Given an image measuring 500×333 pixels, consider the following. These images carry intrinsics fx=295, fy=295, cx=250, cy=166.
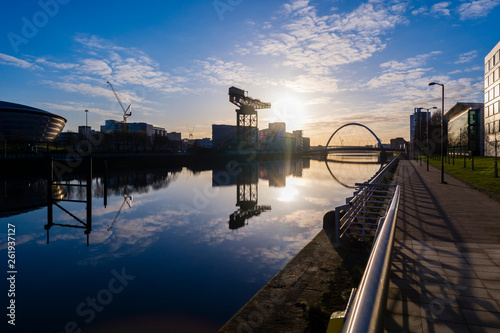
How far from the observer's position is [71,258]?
12914mm

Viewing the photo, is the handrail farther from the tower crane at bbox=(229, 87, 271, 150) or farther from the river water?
the tower crane at bbox=(229, 87, 271, 150)

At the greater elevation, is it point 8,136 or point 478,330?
point 8,136

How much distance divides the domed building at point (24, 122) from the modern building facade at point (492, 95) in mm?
131032

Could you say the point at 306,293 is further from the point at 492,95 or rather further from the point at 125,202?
the point at 492,95

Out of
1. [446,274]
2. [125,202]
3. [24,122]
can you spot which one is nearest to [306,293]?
[446,274]

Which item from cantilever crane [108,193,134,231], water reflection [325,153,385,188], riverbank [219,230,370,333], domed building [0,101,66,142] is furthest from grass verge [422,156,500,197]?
domed building [0,101,66,142]

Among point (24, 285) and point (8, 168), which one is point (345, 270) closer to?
point (24, 285)

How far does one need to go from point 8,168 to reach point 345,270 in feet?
198

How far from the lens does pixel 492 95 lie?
209ft

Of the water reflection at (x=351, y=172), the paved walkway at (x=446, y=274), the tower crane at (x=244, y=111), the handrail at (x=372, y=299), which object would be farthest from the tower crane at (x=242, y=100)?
the handrail at (x=372, y=299)

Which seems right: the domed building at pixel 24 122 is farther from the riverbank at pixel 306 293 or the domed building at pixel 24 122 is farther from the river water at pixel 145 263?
the riverbank at pixel 306 293

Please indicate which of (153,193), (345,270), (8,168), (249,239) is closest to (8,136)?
(8,168)

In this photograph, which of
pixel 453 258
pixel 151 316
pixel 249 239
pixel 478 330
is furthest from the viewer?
pixel 249 239

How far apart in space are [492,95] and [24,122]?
151104mm
